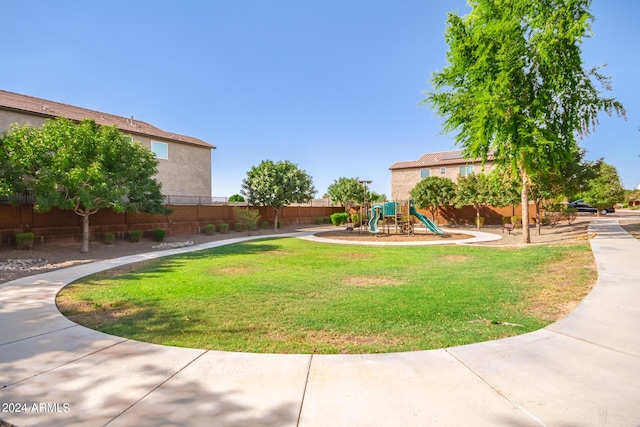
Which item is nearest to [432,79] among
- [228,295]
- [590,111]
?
[590,111]

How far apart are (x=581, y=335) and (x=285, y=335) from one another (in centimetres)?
416

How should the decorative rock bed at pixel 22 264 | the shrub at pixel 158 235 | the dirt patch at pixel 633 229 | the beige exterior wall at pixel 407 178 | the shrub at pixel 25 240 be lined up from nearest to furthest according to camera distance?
the decorative rock bed at pixel 22 264 < the shrub at pixel 25 240 < the dirt patch at pixel 633 229 < the shrub at pixel 158 235 < the beige exterior wall at pixel 407 178

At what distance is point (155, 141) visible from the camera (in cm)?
2648

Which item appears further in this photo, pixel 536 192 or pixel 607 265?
pixel 536 192

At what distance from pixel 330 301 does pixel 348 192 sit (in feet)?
94.7

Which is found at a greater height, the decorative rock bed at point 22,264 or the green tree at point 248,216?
the green tree at point 248,216

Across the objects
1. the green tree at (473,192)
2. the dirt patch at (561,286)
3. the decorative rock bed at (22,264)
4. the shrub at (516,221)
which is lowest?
the dirt patch at (561,286)

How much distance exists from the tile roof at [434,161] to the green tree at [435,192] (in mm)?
10014

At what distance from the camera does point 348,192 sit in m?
35.2

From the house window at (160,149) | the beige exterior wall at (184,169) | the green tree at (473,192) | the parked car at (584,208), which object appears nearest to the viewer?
the house window at (160,149)

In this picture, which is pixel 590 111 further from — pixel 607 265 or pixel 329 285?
pixel 329 285

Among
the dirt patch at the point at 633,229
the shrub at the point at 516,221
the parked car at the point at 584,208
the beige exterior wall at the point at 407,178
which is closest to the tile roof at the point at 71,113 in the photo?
the beige exterior wall at the point at 407,178

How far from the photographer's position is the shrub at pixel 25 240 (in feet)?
48.0

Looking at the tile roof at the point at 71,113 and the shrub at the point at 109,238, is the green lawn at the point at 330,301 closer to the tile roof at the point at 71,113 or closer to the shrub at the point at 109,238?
the shrub at the point at 109,238
